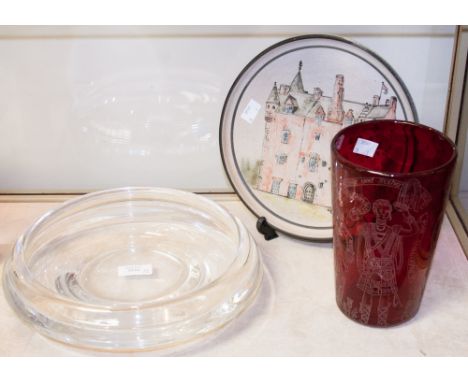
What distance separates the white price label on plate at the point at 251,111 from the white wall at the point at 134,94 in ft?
0.23

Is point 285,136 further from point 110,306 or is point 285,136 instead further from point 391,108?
point 110,306

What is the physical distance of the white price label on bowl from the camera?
80 cm

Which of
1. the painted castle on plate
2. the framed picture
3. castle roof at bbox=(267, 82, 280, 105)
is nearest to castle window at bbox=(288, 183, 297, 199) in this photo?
the painted castle on plate

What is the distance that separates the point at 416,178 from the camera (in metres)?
0.61

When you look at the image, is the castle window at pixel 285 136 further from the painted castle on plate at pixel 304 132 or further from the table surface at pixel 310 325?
the table surface at pixel 310 325

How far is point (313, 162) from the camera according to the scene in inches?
33.2

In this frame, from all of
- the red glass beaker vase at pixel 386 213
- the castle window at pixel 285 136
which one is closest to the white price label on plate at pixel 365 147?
the red glass beaker vase at pixel 386 213

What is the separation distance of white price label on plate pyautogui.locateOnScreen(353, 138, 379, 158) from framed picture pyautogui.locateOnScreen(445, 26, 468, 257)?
7.5 inches

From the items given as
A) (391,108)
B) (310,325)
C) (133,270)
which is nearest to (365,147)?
(391,108)

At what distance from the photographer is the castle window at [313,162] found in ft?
2.76

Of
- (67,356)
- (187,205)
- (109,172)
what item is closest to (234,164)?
(187,205)

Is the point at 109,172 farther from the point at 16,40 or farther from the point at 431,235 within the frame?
the point at 431,235

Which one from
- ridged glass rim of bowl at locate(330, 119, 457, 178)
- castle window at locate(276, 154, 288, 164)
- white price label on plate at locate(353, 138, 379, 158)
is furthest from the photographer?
castle window at locate(276, 154, 288, 164)

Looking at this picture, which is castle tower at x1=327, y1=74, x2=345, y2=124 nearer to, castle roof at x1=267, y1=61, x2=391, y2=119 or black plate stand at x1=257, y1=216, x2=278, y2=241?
castle roof at x1=267, y1=61, x2=391, y2=119
